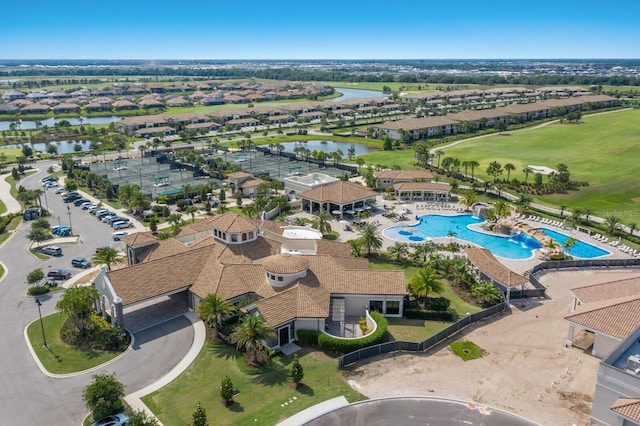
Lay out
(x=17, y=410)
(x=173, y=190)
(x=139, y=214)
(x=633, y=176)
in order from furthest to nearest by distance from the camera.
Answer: (x=633, y=176)
(x=173, y=190)
(x=139, y=214)
(x=17, y=410)

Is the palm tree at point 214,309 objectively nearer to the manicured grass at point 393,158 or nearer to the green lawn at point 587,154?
the green lawn at point 587,154

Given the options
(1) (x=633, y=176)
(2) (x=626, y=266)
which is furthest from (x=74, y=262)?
(1) (x=633, y=176)

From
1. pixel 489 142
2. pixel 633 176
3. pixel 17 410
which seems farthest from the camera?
pixel 489 142

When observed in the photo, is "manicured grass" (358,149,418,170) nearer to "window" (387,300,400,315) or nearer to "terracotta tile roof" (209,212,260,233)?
"terracotta tile roof" (209,212,260,233)

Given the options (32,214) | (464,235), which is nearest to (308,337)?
(464,235)

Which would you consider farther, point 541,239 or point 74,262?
point 541,239

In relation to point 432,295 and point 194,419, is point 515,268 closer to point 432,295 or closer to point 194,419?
point 432,295
